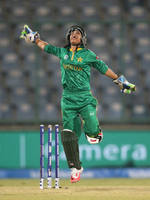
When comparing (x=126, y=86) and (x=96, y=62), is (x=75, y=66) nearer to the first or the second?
(x=96, y=62)

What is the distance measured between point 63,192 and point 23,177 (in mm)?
3791

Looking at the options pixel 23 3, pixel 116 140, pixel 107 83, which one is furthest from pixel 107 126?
pixel 23 3

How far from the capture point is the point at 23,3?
1283 cm

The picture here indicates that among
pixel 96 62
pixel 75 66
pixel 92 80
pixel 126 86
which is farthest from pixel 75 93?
pixel 92 80

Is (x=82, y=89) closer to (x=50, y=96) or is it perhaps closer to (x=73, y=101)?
(x=73, y=101)

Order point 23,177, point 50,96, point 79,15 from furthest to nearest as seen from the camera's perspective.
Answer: point 79,15 → point 50,96 → point 23,177

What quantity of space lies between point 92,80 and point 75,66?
532 centimetres

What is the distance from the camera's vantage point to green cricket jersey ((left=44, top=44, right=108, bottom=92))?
21.1ft

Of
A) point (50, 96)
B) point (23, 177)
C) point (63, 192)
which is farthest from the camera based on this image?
point (50, 96)

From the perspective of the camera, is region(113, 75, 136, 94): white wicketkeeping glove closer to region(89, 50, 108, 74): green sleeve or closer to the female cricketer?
the female cricketer

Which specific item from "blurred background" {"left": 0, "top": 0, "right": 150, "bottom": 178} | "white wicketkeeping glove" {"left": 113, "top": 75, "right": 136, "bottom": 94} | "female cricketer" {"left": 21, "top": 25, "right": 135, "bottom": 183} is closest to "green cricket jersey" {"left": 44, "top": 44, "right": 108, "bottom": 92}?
"female cricketer" {"left": 21, "top": 25, "right": 135, "bottom": 183}

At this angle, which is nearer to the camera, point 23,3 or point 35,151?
point 35,151

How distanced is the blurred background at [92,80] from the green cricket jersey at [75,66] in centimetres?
379

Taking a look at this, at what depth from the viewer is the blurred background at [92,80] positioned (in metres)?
10.3
